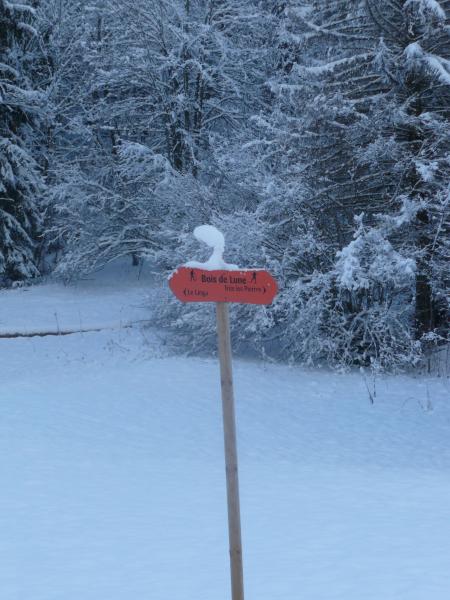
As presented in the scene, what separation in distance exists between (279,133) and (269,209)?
151 centimetres

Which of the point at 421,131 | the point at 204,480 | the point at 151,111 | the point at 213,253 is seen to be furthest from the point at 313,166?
the point at 213,253

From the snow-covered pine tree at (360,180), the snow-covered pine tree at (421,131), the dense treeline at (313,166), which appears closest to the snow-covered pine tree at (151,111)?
the dense treeline at (313,166)

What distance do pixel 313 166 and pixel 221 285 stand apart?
426 inches

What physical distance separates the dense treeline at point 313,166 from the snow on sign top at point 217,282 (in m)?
8.14

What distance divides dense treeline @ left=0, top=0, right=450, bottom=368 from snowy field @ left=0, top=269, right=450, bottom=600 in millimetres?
1315

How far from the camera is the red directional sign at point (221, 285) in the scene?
13.0ft

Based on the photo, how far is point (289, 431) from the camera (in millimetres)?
10750

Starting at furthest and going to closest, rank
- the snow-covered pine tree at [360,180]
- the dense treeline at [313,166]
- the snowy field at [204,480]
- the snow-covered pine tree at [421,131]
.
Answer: the dense treeline at [313,166], the snow-covered pine tree at [360,180], the snow-covered pine tree at [421,131], the snowy field at [204,480]

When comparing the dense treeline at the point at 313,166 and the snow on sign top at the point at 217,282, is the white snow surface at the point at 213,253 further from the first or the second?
the dense treeline at the point at 313,166

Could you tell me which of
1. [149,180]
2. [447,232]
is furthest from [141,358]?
[149,180]

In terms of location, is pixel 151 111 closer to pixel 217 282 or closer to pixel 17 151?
pixel 17 151

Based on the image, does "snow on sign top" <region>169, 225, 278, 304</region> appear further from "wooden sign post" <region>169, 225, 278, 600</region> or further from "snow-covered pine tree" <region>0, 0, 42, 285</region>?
"snow-covered pine tree" <region>0, 0, 42, 285</region>

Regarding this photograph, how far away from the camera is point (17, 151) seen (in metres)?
23.8

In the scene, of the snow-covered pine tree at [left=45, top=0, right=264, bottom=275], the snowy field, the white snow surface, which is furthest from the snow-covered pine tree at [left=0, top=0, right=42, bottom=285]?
the white snow surface
